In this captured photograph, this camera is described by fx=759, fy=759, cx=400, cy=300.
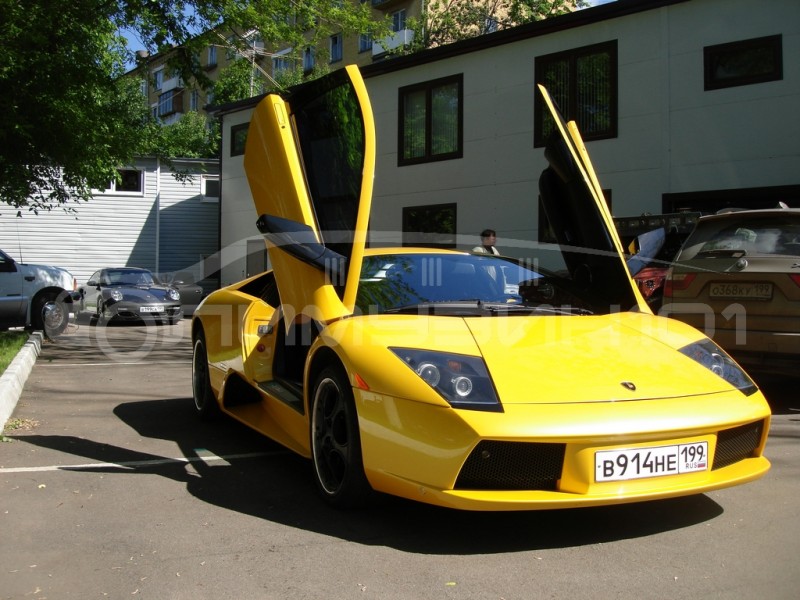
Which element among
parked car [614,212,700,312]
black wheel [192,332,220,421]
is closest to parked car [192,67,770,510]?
black wheel [192,332,220,421]

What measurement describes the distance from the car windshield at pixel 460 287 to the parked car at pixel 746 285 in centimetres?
237

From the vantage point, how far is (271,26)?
13.6 m

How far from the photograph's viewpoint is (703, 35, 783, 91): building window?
459 inches

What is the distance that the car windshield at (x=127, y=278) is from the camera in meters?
17.8

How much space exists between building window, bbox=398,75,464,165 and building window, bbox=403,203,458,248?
1077mm

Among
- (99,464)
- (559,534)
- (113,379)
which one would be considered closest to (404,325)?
(559,534)

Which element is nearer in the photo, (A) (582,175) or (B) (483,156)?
(A) (582,175)

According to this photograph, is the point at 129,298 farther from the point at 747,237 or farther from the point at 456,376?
the point at 456,376

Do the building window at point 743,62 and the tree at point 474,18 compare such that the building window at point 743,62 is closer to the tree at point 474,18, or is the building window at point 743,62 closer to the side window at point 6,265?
the side window at point 6,265

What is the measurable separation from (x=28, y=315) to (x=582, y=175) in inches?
464

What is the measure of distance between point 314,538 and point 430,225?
1360 cm

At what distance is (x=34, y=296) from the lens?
527 inches

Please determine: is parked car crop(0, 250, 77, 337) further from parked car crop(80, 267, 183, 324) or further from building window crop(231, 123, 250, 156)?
building window crop(231, 123, 250, 156)

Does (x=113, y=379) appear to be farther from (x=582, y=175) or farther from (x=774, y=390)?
(x=774, y=390)
